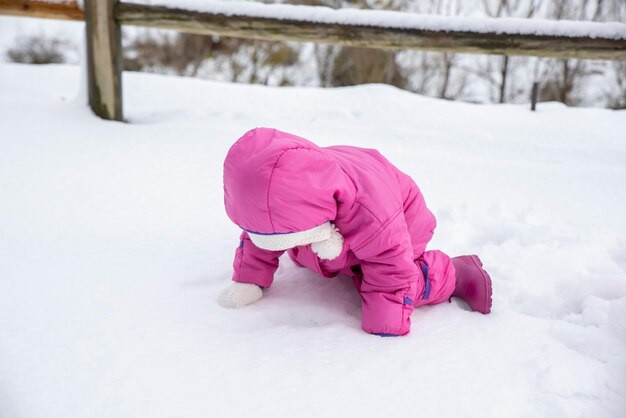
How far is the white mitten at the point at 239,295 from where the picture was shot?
133 centimetres

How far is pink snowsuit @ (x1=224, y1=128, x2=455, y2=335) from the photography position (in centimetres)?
105

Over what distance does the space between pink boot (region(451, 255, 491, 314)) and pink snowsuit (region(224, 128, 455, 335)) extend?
0.11ft

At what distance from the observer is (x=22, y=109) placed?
2.85 meters

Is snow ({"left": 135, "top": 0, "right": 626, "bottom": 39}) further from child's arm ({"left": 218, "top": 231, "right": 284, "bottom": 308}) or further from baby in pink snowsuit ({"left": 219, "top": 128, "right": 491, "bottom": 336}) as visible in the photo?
child's arm ({"left": 218, "top": 231, "right": 284, "bottom": 308})

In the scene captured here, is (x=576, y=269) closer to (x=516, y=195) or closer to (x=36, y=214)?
(x=516, y=195)

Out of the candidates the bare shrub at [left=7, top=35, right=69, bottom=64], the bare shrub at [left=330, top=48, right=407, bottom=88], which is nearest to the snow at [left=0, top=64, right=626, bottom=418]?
the bare shrub at [left=7, top=35, right=69, bottom=64]

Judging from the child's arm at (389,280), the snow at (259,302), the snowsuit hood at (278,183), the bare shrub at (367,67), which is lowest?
the bare shrub at (367,67)

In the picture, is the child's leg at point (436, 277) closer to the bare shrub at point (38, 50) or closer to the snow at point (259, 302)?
the snow at point (259, 302)

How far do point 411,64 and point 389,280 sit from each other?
1201 centimetres

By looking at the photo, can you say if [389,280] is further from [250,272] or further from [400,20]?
[400,20]

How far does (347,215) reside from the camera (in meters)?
1.18

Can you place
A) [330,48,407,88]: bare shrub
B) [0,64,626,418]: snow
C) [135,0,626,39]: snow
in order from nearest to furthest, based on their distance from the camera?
[0,64,626,418]: snow, [135,0,626,39]: snow, [330,48,407,88]: bare shrub

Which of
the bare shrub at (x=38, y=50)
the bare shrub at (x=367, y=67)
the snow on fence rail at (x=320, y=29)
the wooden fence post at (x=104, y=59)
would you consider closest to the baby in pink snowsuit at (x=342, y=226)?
the snow on fence rail at (x=320, y=29)

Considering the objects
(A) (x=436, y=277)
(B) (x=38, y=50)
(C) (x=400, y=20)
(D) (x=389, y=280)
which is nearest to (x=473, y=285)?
(A) (x=436, y=277)
